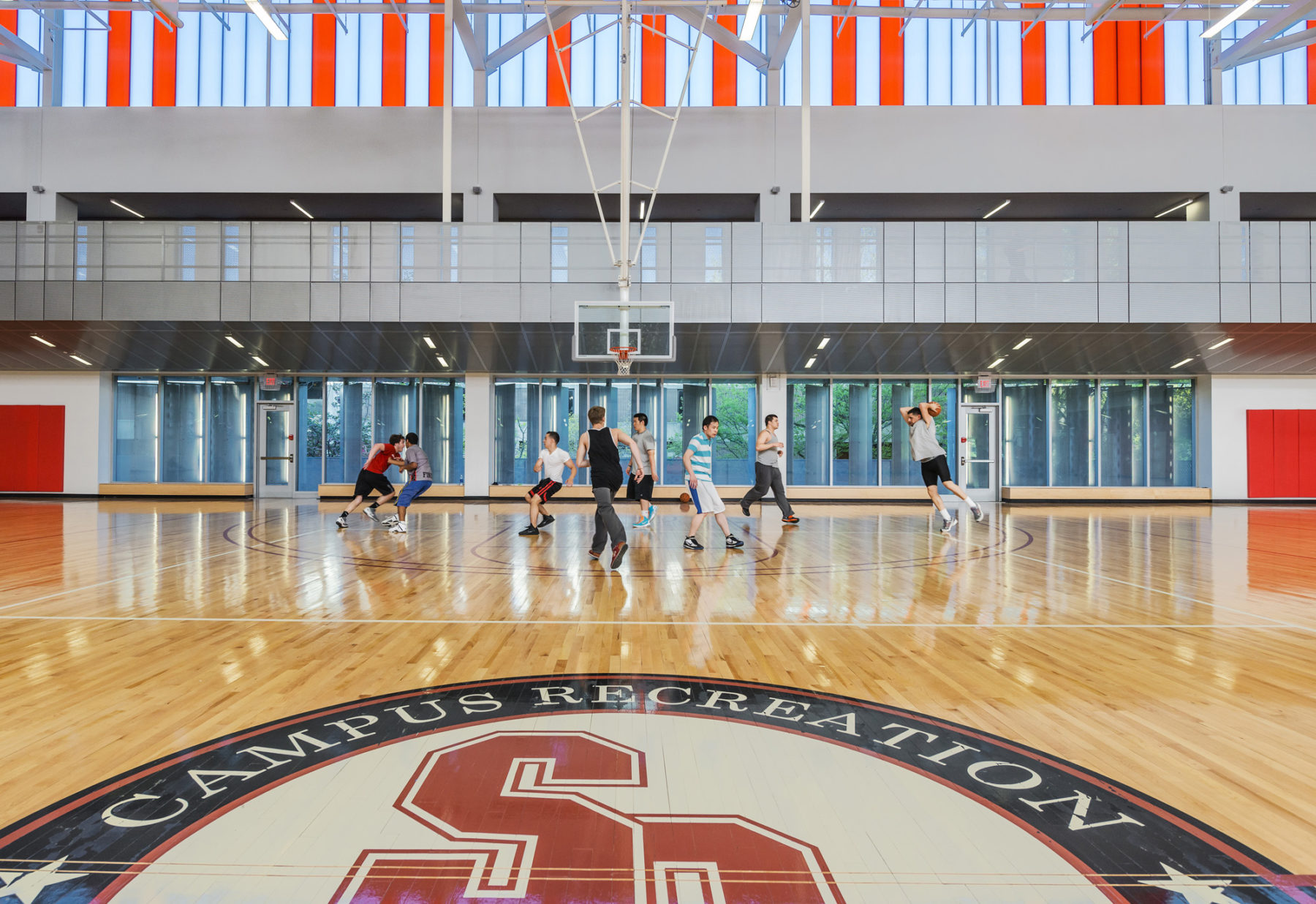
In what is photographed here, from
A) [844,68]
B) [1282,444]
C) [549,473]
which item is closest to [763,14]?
[844,68]

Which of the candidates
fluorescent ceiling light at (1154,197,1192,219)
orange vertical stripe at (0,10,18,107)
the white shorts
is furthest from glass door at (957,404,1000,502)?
orange vertical stripe at (0,10,18,107)

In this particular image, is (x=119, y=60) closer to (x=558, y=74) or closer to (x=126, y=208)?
(x=126, y=208)

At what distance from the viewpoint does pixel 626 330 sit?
47.4 feet

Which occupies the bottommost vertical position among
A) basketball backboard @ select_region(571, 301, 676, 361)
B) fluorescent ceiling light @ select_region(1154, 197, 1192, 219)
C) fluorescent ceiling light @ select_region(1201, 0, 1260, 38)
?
basketball backboard @ select_region(571, 301, 676, 361)

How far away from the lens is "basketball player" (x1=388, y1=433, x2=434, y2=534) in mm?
10445

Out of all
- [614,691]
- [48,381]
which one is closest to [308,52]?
[48,381]

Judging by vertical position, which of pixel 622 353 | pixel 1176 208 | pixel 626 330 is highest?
pixel 1176 208

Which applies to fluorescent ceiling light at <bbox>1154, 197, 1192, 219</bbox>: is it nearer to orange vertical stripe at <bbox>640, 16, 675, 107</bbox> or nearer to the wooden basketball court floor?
the wooden basketball court floor

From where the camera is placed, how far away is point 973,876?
1.82m

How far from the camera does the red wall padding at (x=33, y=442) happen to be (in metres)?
18.7

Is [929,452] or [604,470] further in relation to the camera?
[929,452]

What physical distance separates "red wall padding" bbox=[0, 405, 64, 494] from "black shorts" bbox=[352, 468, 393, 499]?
1372cm

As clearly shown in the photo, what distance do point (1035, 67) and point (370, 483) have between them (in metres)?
18.3

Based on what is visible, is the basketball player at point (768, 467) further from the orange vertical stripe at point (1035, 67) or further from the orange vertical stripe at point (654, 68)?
the orange vertical stripe at point (1035, 67)
